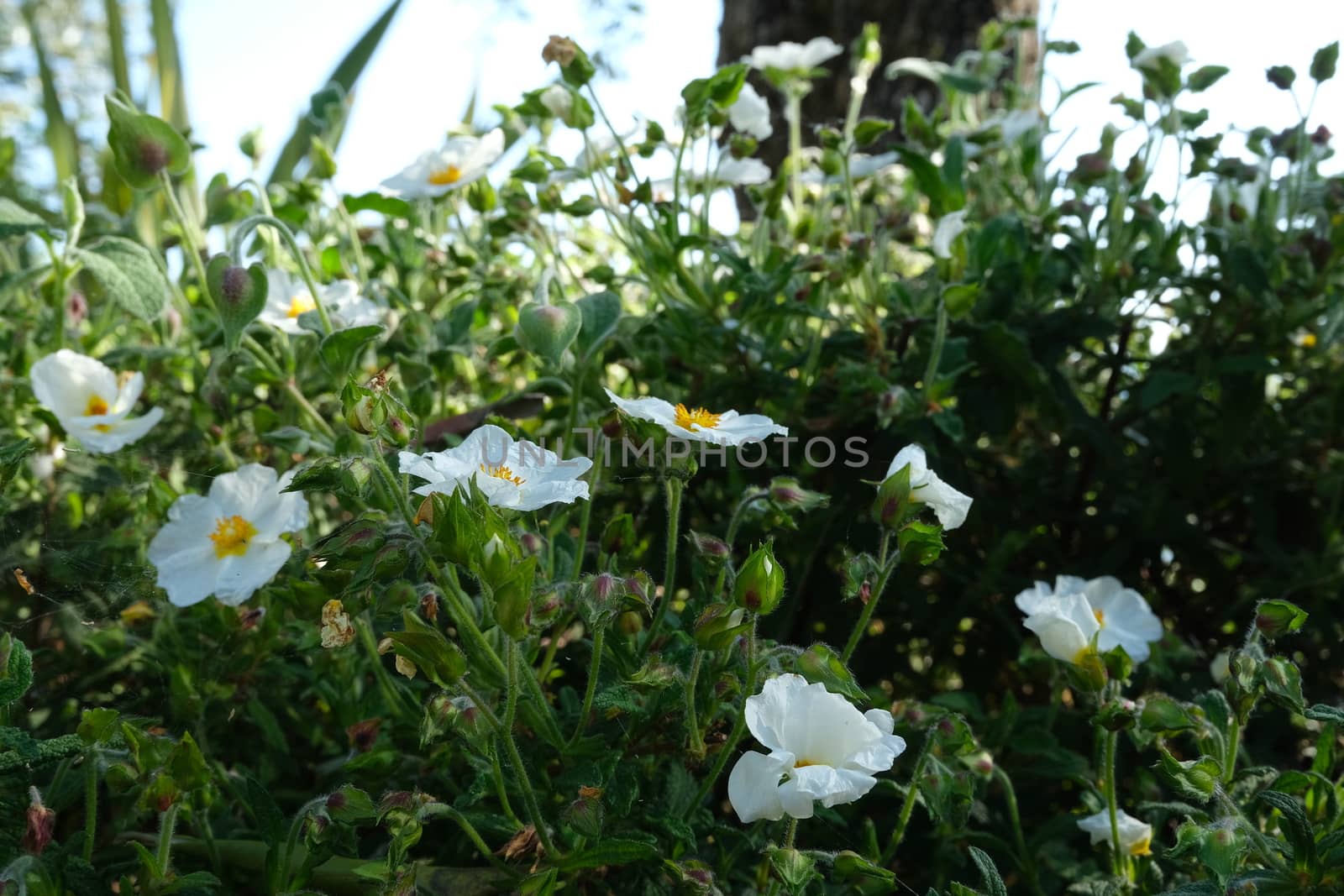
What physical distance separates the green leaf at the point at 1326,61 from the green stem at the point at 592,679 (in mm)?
974

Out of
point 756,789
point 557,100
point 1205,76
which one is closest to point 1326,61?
point 1205,76

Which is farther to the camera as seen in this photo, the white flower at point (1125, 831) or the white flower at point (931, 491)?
the white flower at point (1125, 831)

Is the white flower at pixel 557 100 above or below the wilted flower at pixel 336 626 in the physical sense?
above

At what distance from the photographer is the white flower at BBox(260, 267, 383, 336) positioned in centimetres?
98

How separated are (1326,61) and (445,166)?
913 millimetres

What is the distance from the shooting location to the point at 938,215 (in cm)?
107

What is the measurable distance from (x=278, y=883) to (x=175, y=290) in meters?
0.68

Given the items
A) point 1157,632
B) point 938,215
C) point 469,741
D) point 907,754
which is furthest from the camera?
point 938,215

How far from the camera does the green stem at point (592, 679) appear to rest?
2.06 feet

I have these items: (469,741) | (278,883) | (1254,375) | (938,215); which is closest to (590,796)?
(469,741)

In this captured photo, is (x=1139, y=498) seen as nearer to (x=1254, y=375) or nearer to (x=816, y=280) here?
(x=1254, y=375)

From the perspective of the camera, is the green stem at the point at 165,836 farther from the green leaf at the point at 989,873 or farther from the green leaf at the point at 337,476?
the green leaf at the point at 989,873

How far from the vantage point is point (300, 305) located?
3.58 feet

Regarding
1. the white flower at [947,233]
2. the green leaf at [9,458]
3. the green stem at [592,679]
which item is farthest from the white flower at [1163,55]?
the green leaf at [9,458]
